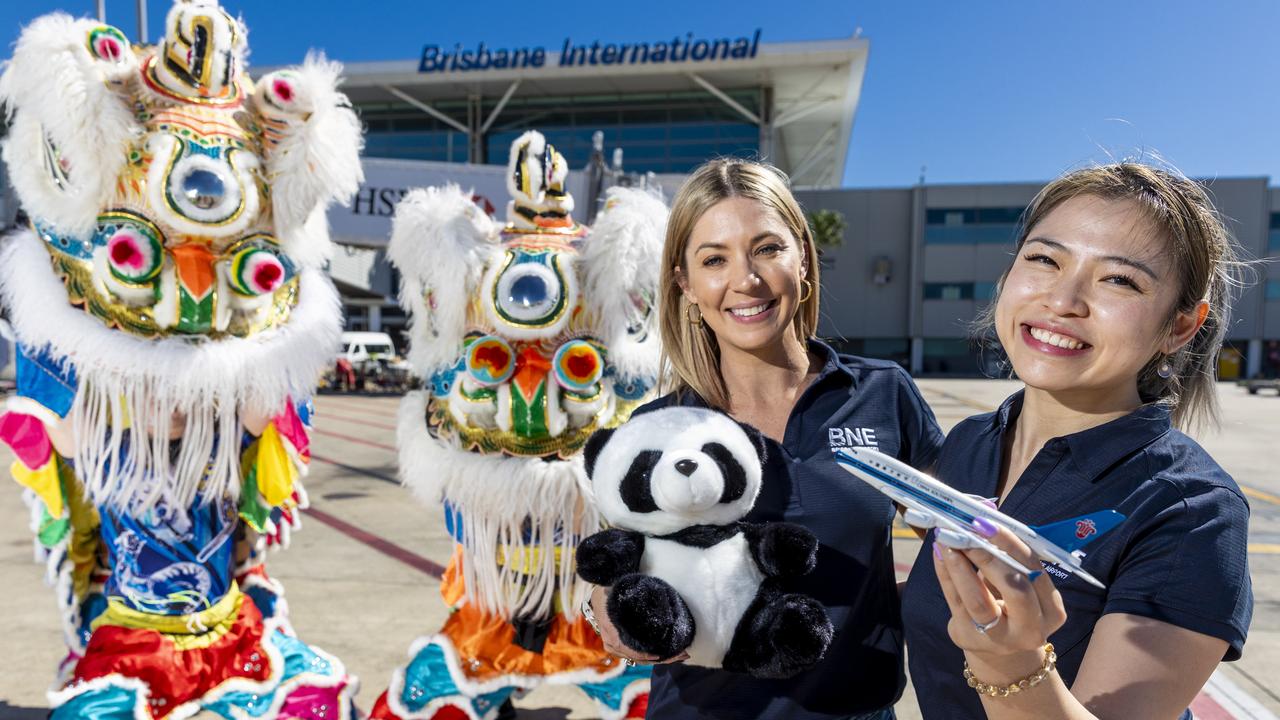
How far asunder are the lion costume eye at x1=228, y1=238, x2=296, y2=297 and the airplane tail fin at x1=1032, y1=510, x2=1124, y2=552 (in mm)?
2117

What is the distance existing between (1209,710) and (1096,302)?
102 inches

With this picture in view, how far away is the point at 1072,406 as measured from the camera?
100 centimetres

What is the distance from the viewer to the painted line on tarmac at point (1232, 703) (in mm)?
2600

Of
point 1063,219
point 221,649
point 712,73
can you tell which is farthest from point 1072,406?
point 712,73

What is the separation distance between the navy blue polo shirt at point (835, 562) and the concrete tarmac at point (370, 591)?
466 millimetres

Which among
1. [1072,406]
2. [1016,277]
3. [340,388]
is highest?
[1016,277]

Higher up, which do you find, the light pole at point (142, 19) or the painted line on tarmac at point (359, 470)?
the light pole at point (142, 19)

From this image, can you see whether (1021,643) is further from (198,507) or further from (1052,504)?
(198,507)

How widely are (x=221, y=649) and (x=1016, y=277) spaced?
239 cm

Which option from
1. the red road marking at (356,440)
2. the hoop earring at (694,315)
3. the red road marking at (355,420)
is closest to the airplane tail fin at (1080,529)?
the hoop earring at (694,315)

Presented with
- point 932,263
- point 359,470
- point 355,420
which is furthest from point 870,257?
point 359,470

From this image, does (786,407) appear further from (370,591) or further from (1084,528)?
(370,591)

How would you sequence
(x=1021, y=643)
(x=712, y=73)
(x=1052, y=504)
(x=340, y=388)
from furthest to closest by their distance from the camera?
(x=712, y=73)
(x=340, y=388)
(x=1052, y=504)
(x=1021, y=643)

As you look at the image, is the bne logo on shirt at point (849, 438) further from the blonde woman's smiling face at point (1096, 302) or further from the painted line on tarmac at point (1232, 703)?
the painted line on tarmac at point (1232, 703)
